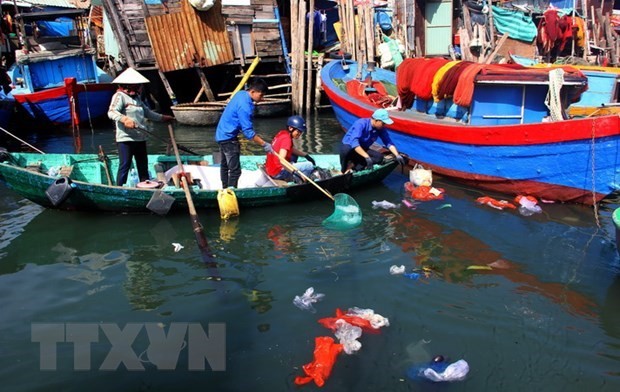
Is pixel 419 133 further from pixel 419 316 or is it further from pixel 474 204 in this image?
pixel 419 316

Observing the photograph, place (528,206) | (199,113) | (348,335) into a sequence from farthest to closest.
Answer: (199,113)
(528,206)
(348,335)

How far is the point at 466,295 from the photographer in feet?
16.7

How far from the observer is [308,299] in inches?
196

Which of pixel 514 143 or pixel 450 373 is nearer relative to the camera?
pixel 450 373

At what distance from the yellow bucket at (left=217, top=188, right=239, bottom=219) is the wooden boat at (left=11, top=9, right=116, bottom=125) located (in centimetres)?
990

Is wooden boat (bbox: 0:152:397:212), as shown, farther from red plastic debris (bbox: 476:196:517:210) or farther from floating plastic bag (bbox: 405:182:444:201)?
red plastic debris (bbox: 476:196:517:210)

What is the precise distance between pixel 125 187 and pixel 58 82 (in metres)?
10.7

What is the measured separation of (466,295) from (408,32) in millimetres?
12630

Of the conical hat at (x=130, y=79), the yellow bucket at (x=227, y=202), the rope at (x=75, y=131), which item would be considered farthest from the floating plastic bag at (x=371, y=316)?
the rope at (x=75, y=131)

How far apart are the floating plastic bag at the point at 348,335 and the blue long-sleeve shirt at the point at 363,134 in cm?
429

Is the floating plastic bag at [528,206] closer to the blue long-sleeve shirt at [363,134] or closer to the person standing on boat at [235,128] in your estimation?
the blue long-sleeve shirt at [363,134]

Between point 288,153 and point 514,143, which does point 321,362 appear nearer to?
point 288,153

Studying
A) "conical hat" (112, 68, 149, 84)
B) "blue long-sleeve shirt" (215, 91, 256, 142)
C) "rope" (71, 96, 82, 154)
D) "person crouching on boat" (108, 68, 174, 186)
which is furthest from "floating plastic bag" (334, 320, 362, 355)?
"rope" (71, 96, 82, 154)

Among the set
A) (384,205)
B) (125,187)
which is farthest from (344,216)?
(125,187)
